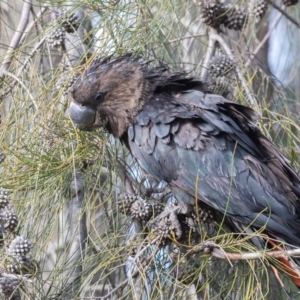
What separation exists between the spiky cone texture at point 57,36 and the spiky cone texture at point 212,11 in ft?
1.72

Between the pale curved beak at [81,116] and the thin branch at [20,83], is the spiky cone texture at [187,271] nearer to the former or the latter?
the pale curved beak at [81,116]

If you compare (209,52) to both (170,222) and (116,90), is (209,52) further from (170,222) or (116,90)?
(170,222)

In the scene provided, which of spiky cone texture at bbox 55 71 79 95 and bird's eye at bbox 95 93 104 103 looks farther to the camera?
bird's eye at bbox 95 93 104 103

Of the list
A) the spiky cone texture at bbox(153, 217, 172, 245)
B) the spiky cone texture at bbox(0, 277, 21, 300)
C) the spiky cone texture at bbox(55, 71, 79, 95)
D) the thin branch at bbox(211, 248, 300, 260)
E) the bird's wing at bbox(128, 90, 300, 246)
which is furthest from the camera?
the spiky cone texture at bbox(55, 71, 79, 95)

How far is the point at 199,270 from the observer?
2115 millimetres

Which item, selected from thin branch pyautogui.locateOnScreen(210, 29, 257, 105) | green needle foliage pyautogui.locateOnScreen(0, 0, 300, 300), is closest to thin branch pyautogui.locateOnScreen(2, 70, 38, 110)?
green needle foliage pyautogui.locateOnScreen(0, 0, 300, 300)

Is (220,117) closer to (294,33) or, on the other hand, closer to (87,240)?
(87,240)

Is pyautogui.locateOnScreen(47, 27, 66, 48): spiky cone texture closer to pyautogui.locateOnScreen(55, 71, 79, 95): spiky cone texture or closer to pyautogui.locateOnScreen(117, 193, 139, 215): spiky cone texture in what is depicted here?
pyautogui.locateOnScreen(55, 71, 79, 95): spiky cone texture

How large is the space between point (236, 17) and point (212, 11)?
103mm

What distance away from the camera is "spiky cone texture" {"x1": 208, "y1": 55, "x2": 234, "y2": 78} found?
2.61 metres

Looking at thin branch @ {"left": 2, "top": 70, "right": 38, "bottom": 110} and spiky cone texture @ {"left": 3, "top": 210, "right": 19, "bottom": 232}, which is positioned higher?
thin branch @ {"left": 2, "top": 70, "right": 38, "bottom": 110}

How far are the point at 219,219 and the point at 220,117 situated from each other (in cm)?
36

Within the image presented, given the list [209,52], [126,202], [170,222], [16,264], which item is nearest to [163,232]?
[170,222]

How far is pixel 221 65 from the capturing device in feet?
8.58
